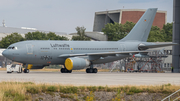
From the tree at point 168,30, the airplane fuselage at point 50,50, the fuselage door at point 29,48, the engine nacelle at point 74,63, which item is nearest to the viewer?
the engine nacelle at point 74,63

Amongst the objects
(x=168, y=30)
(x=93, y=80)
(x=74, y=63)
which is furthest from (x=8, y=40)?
(x=93, y=80)

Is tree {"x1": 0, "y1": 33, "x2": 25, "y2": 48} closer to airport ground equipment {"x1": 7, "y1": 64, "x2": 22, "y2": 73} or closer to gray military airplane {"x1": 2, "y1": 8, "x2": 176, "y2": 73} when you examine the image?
gray military airplane {"x1": 2, "y1": 8, "x2": 176, "y2": 73}

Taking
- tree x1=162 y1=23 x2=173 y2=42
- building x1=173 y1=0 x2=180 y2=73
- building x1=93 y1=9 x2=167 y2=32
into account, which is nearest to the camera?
building x1=173 y1=0 x2=180 y2=73

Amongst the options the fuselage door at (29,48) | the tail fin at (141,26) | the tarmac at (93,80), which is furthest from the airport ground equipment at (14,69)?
the tail fin at (141,26)

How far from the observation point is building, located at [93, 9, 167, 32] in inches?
4940

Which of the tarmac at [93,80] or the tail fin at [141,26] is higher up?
the tail fin at [141,26]

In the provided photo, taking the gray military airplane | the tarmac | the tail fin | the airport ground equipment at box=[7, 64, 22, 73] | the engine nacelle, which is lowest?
the tarmac

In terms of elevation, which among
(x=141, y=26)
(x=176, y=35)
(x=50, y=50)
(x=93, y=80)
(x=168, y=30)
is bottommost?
(x=93, y=80)

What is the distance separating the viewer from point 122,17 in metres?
126

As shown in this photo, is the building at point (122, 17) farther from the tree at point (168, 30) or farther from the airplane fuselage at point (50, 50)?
the airplane fuselage at point (50, 50)

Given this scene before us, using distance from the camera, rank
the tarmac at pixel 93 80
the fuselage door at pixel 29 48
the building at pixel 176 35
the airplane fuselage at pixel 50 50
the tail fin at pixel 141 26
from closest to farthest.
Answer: the tarmac at pixel 93 80
the airplane fuselage at pixel 50 50
the fuselage door at pixel 29 48
the tail fin at pixel 141 26
the building at pixel 176 35

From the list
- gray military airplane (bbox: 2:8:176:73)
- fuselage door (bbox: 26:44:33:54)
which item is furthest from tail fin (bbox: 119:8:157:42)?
fuselage door (bbox: 26:44:33:54)

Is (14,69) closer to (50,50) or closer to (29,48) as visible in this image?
(29,48)

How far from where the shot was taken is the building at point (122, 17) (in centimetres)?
12549
